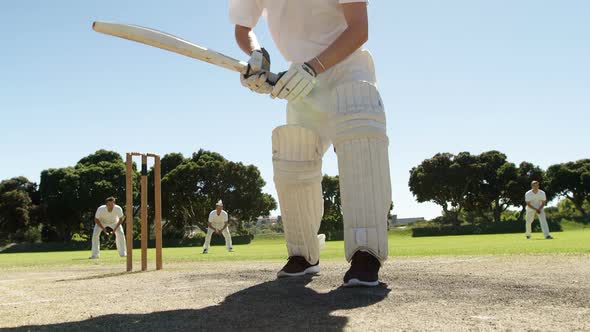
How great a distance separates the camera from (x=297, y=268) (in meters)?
4.91

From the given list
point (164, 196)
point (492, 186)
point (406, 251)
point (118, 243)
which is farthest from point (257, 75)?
point (492, 186)

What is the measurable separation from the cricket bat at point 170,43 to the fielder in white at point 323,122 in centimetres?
13

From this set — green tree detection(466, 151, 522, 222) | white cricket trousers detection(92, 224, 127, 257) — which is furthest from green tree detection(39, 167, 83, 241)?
green tree detection(466, 151, 522, 222)

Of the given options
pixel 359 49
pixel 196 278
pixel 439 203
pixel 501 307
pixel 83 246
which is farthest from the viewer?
pixel 439 203

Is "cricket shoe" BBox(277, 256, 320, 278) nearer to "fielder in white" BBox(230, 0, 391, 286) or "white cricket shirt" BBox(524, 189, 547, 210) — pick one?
"fielder in white" BBox(230, 0, 391, 286)

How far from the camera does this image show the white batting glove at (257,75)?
4062 millimetres

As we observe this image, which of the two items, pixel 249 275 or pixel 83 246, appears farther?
pixel 83 246

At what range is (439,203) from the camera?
66.3 metres

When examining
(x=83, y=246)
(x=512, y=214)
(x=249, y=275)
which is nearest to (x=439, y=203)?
(x=512, y=214)

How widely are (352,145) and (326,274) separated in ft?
4.76

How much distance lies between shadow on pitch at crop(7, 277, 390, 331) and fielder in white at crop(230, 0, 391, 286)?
1.44 ft

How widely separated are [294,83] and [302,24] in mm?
921

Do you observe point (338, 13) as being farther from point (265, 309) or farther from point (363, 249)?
point (265, 309)

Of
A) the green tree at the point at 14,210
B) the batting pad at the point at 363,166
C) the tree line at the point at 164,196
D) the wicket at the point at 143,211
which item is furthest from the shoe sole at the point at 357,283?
the green tree at the point at 14,210
